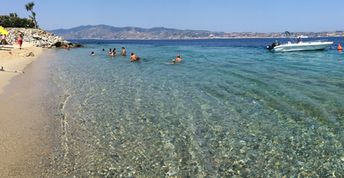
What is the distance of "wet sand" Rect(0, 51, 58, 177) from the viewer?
852cm

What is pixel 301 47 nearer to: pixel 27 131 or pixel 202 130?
pixel 202 130

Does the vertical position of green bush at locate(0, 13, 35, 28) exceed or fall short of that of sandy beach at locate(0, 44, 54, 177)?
it exceeds it

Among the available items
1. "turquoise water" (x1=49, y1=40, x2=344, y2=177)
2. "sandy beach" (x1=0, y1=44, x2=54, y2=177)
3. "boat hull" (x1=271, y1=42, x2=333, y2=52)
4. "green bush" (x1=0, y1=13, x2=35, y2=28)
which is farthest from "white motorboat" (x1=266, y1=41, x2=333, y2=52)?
"green bush" (x1=0, y1=13, x2=35, y2=28)

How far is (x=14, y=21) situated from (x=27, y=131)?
95874mm

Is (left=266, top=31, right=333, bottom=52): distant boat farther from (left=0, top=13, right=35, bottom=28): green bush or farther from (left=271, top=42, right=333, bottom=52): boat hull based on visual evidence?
(left=0, top=13, right=35, bottom=28): green bush

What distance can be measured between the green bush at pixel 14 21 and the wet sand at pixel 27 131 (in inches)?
3367

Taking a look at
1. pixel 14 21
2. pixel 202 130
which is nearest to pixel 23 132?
pixel 202 130

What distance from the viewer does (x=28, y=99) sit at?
638 inches

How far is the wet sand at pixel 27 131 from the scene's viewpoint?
8.52 meters

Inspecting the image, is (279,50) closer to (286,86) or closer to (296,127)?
(286,86)

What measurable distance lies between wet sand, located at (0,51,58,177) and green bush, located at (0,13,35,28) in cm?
8553

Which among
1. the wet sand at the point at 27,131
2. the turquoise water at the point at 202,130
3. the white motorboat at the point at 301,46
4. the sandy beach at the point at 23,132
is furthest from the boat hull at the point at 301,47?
the sandy beach at the point at 23,132

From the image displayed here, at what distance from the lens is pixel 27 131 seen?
441 inches

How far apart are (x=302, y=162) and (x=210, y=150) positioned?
231 centimetres
